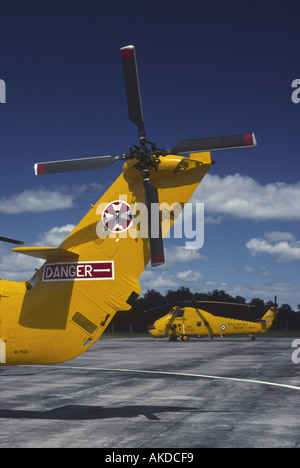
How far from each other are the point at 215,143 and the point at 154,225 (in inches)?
100

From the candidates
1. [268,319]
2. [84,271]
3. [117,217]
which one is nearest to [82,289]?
[84,271]

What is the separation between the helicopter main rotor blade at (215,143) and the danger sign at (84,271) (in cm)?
359

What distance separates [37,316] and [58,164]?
417 cm

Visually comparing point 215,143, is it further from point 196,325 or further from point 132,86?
point 196,325

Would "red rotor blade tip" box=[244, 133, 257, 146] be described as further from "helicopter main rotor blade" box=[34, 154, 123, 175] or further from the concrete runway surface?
the concrete runway surface

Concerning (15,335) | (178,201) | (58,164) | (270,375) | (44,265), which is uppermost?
(58,164)

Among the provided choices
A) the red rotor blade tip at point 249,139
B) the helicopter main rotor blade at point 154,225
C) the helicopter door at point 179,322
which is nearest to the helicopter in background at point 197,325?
the helicopter door at point 179,322

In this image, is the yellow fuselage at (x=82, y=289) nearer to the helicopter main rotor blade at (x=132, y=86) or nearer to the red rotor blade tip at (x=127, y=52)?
the helicopter main rotor blade at (x=132, y=86)

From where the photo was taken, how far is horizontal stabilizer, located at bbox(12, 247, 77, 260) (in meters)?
10.3

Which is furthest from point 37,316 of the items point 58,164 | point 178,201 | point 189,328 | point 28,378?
point 189,328

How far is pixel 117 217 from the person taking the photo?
12398 millimetres

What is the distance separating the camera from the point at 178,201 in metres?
12.3
